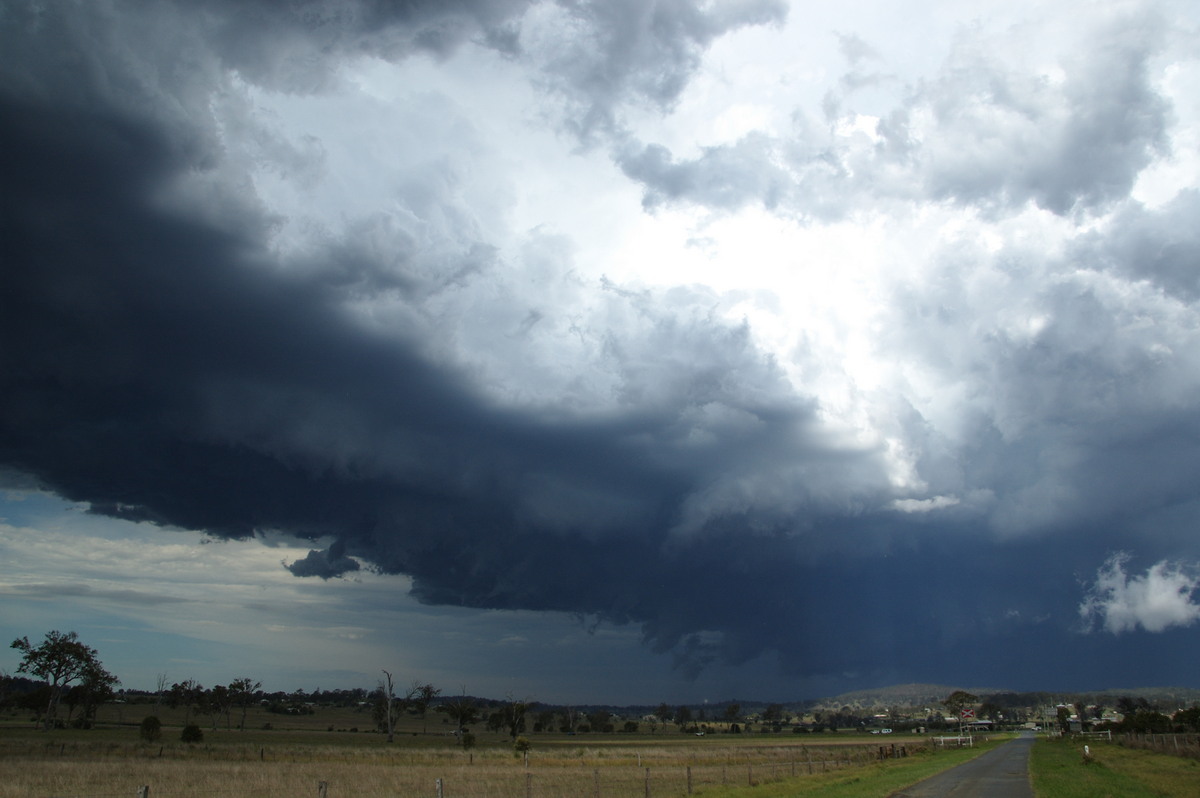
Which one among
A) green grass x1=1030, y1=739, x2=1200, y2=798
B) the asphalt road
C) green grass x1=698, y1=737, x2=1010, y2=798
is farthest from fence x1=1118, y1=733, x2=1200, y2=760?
green grass x1=698, y1=737, x2=1010, y2=798

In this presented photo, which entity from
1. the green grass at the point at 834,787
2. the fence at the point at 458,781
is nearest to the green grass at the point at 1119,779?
the green grass at the point at 834,787

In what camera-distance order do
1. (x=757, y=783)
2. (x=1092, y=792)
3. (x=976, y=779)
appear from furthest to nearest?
(x=976, y=779)
(x=757, y=783)
(x=1092, y=792)

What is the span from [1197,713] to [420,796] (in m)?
102

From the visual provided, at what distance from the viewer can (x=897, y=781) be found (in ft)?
127

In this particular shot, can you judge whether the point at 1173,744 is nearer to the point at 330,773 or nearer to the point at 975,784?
the point at 975,784

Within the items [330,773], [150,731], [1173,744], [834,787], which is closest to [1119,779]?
[834,787]

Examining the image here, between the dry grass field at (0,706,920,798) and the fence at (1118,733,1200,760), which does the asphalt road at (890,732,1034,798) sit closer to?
the dry grass field at (0,706,920,798)

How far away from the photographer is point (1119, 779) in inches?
1592

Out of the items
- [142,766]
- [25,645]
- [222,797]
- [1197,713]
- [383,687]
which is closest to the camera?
[222,797]

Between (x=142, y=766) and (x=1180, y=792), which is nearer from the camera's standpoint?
(x=1180, y=792)

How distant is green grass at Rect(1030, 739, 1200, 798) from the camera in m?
32.1

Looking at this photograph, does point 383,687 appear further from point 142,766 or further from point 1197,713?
point 1197,713

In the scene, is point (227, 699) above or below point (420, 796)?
below

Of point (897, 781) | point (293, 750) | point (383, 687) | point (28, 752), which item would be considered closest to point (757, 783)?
point (897, 781)
